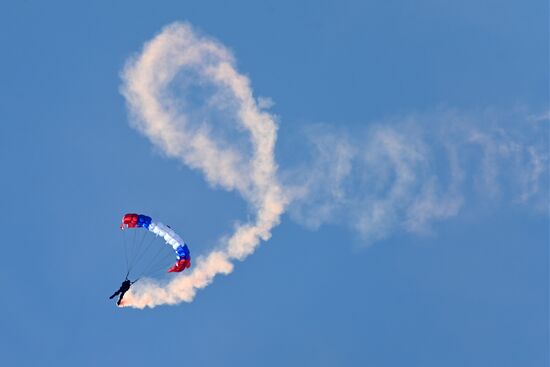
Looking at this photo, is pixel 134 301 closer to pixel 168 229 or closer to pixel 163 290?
pixel 163 290

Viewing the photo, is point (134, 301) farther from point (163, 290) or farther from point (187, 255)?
point (187, 255)

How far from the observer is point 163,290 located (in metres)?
55.4

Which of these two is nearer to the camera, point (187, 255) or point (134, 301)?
point (187, 255)

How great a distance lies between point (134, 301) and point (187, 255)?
828 cm

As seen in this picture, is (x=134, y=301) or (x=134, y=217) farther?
(x=134, y=301)

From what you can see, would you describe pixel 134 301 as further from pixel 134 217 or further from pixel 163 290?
pixel 134 217

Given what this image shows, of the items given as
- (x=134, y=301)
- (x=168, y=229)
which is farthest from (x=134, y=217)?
(x=134, y=301)

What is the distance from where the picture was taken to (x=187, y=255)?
158 ft

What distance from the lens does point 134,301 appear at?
5338cm

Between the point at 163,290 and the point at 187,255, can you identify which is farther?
the point at 163,290

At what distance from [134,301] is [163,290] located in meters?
2.91

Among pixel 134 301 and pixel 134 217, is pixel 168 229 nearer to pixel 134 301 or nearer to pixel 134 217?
pixel 134 217

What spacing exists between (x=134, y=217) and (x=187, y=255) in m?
4.71

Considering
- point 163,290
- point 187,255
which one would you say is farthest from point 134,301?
point 187,255
